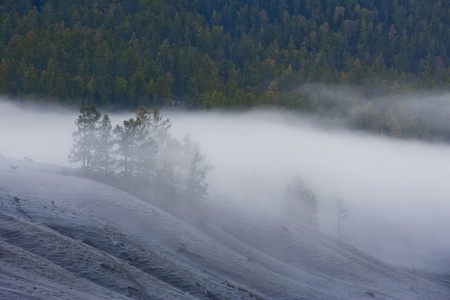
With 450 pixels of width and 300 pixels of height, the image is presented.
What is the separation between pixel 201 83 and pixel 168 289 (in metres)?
129

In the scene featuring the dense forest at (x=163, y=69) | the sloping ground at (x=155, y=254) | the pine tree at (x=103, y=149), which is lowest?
the sloping ground at (x=155, y=254)

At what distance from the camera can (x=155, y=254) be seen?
40.2 meters

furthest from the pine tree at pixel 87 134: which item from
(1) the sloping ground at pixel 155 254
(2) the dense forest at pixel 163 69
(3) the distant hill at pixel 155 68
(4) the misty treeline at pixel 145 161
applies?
(2) the dense forest at pixel 163 69

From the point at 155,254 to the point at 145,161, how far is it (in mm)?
30667

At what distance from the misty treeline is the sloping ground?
3.66 m

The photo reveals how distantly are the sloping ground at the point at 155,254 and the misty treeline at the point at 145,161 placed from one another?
366 cm

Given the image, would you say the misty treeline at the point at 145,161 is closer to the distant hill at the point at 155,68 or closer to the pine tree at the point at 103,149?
the pine tree at the point at 103,149

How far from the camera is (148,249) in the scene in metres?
41.0

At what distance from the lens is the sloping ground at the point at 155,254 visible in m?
30.5

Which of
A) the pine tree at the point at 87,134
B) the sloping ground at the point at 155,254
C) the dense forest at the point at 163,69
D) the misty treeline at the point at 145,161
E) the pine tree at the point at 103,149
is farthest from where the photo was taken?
the dense forest at the point at 163,69

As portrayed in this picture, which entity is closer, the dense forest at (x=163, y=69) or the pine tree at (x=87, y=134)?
the pine tree at (x=87, y=134)

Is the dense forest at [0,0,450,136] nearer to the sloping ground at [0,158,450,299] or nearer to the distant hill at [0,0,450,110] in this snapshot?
the distant hill at [0,0,450,110]

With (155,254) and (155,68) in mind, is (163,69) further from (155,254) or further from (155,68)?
(155,254)

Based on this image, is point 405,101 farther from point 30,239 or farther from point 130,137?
point 30,239
